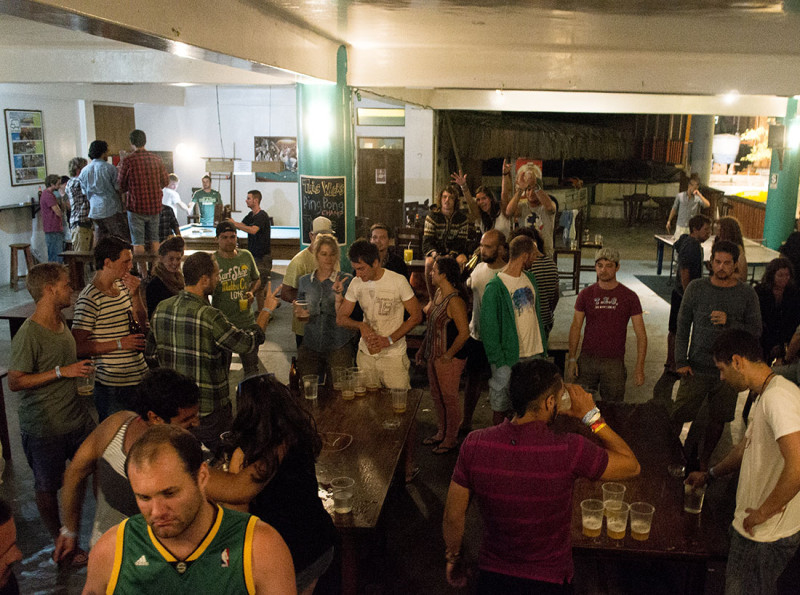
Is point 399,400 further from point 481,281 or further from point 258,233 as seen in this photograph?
point 258,233

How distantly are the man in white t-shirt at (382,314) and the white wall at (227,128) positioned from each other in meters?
10.5

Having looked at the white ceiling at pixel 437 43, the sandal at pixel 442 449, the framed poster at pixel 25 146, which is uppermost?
the white ceiling at pixel 437 43

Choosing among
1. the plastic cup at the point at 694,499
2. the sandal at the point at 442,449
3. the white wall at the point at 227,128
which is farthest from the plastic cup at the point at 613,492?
the white wall at the point at 227,128

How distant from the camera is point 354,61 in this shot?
7148 millimetres

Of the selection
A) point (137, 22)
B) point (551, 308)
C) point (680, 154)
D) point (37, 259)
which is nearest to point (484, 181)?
point (680, 154)

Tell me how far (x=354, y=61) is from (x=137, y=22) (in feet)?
13.2

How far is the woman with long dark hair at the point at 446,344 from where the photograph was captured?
4.81m

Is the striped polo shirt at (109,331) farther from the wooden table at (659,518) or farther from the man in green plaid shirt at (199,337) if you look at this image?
the wooden table at (659,518)

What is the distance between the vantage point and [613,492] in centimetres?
298

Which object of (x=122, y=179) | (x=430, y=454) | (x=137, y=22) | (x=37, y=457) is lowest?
(x=430, y=454)

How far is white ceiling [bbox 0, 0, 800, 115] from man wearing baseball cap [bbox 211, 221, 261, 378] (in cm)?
133

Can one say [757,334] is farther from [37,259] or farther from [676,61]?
[37,259]

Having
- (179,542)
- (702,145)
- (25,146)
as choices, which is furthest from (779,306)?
(702,145)

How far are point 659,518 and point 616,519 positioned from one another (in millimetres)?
293
